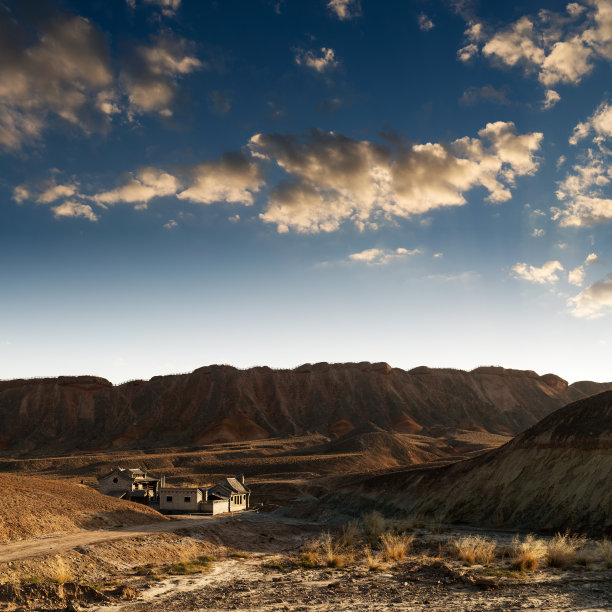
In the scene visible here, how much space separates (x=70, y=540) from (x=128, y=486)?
25611mm

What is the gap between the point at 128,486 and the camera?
5488cm

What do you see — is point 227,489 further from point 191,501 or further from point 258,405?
point 258,405

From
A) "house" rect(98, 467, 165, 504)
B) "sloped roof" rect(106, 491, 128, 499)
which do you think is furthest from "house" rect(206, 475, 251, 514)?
"sloped roof" rect(106, 491, 128, 499)

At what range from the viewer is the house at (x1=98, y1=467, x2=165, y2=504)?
54094 millimetres

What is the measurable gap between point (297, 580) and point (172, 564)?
25.8 ft

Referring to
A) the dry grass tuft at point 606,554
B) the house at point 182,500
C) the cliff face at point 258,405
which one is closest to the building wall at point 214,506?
the house at point 182,500

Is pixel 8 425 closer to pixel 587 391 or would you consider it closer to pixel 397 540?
pixel 397 540

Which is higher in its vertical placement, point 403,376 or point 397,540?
point 403,376

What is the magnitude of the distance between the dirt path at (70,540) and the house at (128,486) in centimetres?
1508

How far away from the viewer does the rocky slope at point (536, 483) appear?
126ft

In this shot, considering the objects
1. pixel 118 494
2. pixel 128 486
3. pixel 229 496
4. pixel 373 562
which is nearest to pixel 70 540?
pixel 373 562

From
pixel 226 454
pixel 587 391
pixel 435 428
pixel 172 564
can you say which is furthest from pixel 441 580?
pixel 587 391

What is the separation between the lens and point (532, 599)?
19438mm

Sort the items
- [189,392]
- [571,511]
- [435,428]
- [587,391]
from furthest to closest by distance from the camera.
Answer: [587,391], [189,392], [435,428], [571,511]
